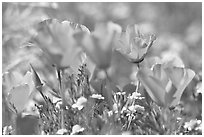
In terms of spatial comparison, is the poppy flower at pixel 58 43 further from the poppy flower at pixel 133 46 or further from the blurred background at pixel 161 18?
the blurred background at pixel 161 18

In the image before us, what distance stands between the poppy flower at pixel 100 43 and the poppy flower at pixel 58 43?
0.01m

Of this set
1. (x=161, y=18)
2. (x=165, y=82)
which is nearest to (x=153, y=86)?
(x=165, y=82)

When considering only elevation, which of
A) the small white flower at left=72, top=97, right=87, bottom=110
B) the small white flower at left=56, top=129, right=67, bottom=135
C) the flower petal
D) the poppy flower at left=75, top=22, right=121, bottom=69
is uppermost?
the poppy flower at left=75, top=22, right=121, bottom=69

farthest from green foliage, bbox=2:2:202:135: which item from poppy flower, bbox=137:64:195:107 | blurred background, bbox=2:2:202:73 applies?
blurred background, bbox=2:2:202:73

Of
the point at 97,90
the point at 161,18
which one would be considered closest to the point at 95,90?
the point at 97,90

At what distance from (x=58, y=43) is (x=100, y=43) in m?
0.04

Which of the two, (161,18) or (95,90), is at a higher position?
(161,18)

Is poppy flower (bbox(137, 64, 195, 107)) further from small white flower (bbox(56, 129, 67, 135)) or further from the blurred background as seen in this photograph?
the blurred background

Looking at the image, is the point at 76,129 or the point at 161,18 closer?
the point at 76,129

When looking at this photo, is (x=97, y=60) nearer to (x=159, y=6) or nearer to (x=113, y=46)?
(x=113, y=46)

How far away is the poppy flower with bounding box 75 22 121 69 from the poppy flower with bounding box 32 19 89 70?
0.01 meters

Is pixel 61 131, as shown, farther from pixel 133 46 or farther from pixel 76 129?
pixel 133 46

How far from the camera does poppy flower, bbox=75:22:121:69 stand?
20.0 inches

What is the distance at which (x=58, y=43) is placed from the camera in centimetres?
52
